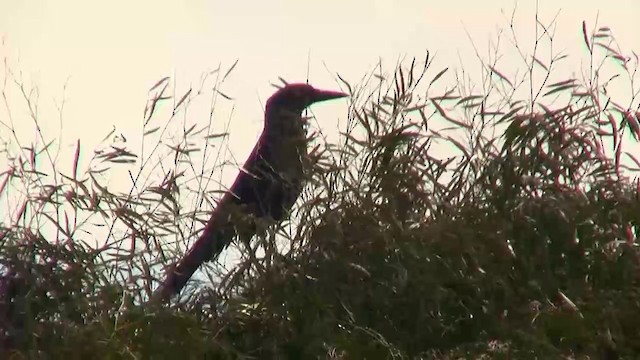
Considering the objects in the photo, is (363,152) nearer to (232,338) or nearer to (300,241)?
(300,241)

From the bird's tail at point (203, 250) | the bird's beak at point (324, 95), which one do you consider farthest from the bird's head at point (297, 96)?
the bird's tail at point (203, 250)

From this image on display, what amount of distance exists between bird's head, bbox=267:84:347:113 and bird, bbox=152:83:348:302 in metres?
0.05

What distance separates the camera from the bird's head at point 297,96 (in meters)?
5.38

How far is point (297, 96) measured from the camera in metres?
5.50

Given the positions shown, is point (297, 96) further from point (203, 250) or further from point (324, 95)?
point (203, 250)

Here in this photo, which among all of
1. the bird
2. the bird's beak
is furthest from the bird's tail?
the bird's beak

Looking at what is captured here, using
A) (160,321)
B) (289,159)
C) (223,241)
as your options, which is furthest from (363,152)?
(160,321)

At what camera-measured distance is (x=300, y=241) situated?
3.83 meters

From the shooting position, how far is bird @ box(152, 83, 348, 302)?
3.77 m

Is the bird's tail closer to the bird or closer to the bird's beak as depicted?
the bird

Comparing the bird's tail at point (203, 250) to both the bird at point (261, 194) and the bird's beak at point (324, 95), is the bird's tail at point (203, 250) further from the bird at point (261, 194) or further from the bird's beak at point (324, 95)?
the bird's beak at point (324, 95)

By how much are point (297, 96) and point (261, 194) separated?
1.03 m

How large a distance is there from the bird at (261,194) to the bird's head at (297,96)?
0.05 metres

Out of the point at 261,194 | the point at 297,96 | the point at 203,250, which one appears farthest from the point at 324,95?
the point at 203,250
